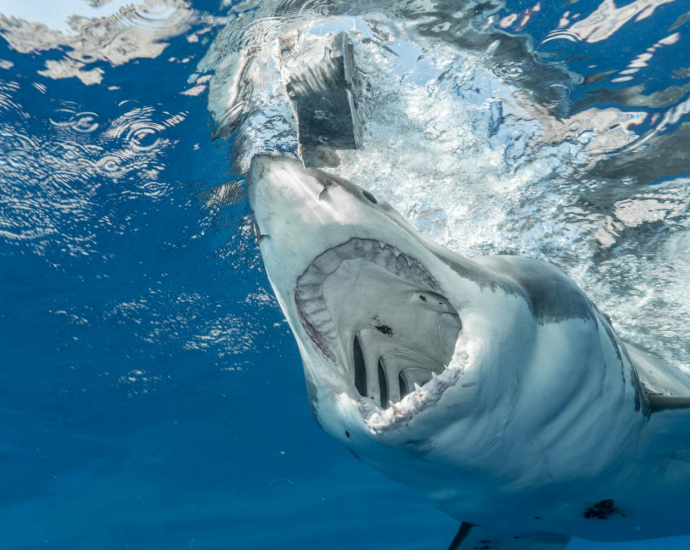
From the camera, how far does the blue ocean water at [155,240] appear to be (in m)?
4.96

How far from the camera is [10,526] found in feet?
88.6

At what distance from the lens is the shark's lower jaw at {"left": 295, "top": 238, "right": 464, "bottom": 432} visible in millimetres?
2295

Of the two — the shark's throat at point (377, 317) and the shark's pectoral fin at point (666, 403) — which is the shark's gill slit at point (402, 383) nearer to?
the shark's throat at point (377, 317)

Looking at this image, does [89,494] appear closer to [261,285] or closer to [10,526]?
[10,526]

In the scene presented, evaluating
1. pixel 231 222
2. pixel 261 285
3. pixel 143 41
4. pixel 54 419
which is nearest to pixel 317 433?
pixel 54 419

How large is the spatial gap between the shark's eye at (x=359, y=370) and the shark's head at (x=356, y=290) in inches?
0.7

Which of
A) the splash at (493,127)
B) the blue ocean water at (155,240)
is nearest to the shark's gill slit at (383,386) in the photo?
the splash at (493,127)

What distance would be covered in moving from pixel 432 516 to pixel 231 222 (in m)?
32.3

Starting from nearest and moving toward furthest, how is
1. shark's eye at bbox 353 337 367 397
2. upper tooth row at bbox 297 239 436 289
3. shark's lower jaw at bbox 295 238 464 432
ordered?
1. shark's lower jaw at bbox 295 238 464 432
2. upper tooth row at bbox 297 239 436 289
3. shark's eye at bbox 353 337 367 397

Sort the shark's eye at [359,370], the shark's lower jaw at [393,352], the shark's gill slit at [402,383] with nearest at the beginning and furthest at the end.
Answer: the shark's lower jaw at [393,352] < the shark's eye at [359,370] < the shark's gill slit at [402,383]

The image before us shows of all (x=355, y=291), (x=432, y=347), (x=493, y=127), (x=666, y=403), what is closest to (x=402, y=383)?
(x=432, y=347)

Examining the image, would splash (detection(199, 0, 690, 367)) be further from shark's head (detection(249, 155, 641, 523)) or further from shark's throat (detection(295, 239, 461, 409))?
shark's throat (detection(295, 239, 461, 409))

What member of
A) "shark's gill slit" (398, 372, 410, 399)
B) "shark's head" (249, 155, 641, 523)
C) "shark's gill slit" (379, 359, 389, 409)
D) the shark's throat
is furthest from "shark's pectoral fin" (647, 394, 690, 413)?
"shark's gill slit" (379, 359, 389, 409)

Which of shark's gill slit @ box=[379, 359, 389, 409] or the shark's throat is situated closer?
the shark's throat
